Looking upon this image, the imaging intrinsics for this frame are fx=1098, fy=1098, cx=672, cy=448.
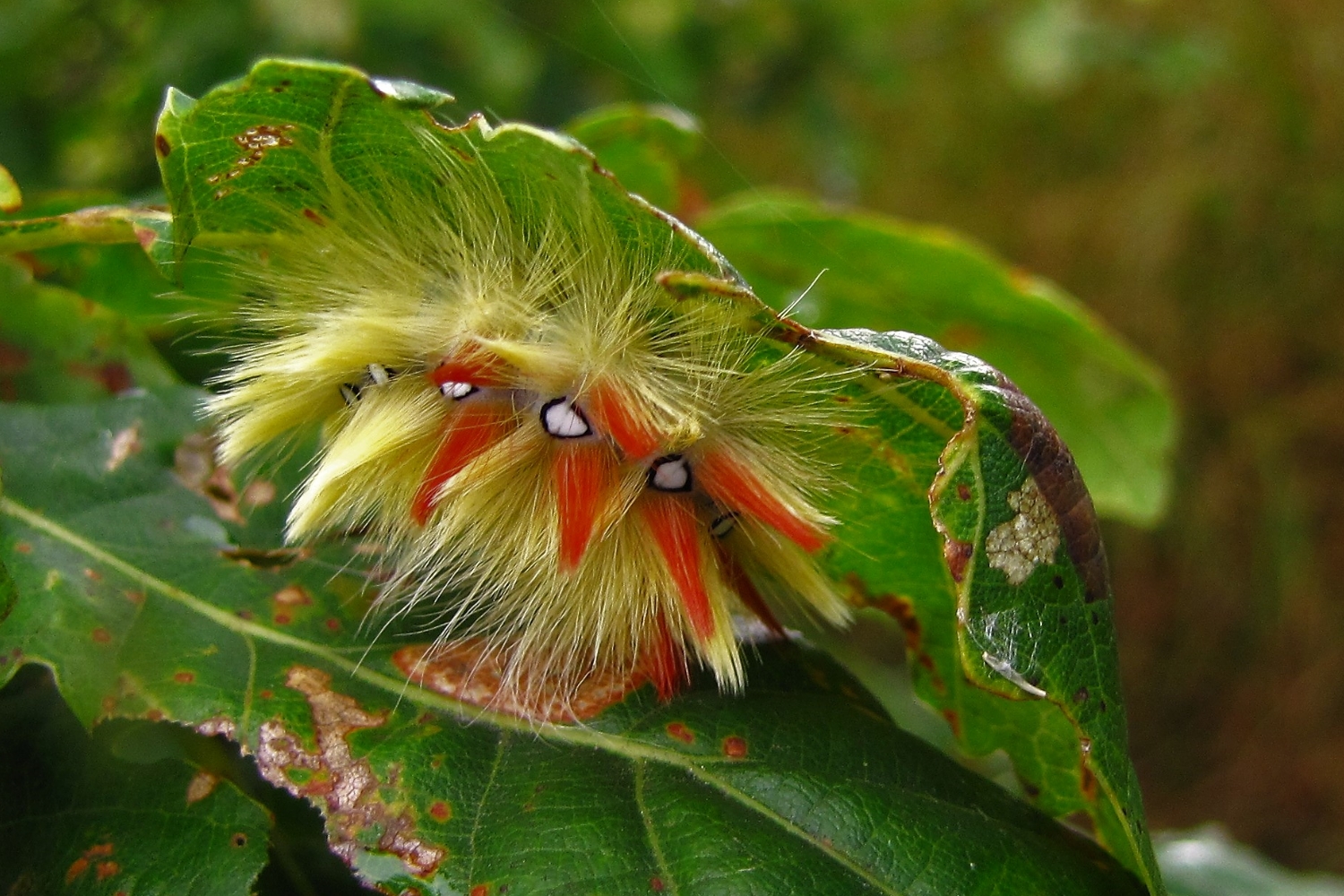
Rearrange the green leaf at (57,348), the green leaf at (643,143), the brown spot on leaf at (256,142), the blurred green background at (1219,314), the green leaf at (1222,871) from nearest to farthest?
the brown spot on leaf at (256,142)
the green leaf at (57,348)
the green leaf at (643,143)
the green leaf at (1222,871)
the blurred green background at (1219,314)

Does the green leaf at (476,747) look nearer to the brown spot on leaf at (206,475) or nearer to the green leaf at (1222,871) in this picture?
the brown spot on leaf at (206,475)

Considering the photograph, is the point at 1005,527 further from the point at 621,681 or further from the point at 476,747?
the point at 476,747

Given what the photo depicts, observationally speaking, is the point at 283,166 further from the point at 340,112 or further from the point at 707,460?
the point at 707,460

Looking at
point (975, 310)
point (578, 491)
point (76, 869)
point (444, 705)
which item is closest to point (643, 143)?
point (975, 310)

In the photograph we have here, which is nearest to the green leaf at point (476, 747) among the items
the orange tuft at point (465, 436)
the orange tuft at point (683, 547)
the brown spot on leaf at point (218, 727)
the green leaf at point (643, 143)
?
the brown spot on leaf at point (218, 727)

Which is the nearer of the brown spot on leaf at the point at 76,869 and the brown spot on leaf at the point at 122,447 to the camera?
the brown spot on leaf at the point at 76,869

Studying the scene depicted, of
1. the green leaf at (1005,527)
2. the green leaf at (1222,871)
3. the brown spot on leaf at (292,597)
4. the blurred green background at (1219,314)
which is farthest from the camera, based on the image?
the blurred green background at (1219,314)

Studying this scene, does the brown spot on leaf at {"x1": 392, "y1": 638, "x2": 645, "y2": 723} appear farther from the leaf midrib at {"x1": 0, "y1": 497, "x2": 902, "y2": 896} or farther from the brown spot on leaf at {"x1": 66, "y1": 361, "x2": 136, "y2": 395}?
the brown spot on leaf at {"x1": 66, "y1": 361, "x2": 136, "y2": 395}
